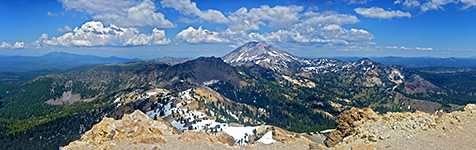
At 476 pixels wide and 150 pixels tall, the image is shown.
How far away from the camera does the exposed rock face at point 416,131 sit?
30844 mm

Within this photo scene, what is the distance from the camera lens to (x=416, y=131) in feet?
111

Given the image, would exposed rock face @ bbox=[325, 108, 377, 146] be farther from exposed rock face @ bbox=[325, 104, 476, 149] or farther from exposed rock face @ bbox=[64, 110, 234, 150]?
exposed rock face @ bbox=[64, 110, 234, 150]

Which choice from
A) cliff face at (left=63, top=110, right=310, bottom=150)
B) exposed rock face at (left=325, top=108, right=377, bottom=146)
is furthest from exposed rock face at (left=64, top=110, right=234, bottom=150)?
exposed rock face at (left=325, top=108, right=377, bottom=146)

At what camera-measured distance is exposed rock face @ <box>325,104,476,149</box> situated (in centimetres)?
3084

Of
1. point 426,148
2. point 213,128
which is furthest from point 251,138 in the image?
point 426,148

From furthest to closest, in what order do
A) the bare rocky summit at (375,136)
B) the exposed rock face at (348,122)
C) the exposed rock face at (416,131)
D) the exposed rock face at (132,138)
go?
the exposed rock face at (348,122), the exposed rock face at (132,138), the bare rocky summit at (375,136), the exposed rock face at (416,131)

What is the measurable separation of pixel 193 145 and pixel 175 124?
473 feet

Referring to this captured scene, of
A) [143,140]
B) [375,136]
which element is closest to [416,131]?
[375,136]

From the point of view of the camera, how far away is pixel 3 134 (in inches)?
7426

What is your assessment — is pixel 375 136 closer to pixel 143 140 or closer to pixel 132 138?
pixel 143 140

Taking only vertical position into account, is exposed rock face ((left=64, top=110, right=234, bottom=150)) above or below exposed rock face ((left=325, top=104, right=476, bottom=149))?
below

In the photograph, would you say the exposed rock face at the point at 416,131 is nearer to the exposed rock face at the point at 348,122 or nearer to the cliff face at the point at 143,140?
the exposed rock face at the point at 348,122

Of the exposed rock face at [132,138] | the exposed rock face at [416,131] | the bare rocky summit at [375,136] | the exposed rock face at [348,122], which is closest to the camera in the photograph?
the exposed rock face at [416,131]

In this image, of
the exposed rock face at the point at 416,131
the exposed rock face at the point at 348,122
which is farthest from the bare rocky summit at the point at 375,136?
the exposed rock face at the point at 348,122
